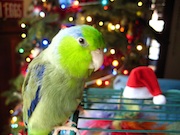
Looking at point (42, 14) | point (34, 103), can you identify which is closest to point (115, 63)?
point (42, 14)

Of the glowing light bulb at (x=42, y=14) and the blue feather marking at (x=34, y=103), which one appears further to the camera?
the glowing light bulb at (x=42, y=14)

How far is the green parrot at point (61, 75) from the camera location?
0.48 meters

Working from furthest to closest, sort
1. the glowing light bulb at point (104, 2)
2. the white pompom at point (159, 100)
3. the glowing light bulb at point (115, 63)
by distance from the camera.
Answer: the glowing light bulb at point (115, 63)
the glowing light bulb at point (104, 2)
the white pompom at point (159, 100)

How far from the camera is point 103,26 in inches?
50.8

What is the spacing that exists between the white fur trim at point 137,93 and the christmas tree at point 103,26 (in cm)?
47

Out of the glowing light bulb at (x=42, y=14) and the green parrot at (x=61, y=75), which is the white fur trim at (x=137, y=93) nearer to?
the green parrot at (x=61, y=75)

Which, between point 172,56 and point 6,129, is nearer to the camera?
point 6,129

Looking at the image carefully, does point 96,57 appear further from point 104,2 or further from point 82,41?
point 104,2

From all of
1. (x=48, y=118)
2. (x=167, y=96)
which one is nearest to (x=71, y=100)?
(x=48, y=118)

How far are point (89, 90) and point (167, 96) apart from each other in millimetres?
243

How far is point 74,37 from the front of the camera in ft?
1.58

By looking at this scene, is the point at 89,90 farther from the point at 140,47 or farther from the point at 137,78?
the point at 140,47

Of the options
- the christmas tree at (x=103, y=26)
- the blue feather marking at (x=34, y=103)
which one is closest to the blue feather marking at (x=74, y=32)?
the blue feather marking at (x=34, y=103)

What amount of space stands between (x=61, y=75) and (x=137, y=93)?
289mm
